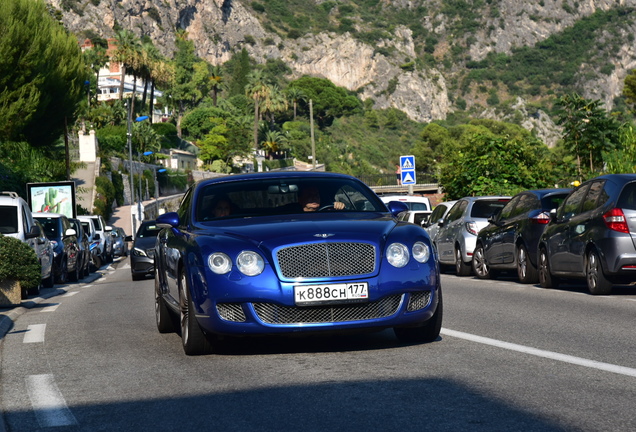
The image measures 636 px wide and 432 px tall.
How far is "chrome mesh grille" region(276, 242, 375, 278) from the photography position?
25.3 ft

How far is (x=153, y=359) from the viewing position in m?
8.30

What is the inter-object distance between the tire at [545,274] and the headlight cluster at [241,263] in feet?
29.3

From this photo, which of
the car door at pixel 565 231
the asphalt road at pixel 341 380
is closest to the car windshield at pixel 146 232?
the car door at pixel 565 231

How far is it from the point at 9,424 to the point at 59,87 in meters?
44.4

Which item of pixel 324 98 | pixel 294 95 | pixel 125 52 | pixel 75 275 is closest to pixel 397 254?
pixel 75 275

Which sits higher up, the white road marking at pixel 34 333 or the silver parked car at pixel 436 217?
the silver parked car at pixel 436 217

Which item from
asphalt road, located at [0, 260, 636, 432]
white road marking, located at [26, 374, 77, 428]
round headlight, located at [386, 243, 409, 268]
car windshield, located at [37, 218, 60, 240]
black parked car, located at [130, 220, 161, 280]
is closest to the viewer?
asphalt road, located at [0, 260, 636, 432]

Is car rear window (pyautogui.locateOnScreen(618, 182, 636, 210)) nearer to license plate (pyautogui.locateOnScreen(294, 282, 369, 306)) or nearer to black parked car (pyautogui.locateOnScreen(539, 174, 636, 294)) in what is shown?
black parked car (pyautogui.locateOnScreen(539, 174, 636, 294))

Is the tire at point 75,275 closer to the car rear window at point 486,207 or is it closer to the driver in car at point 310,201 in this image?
the car rear window at point 486,207

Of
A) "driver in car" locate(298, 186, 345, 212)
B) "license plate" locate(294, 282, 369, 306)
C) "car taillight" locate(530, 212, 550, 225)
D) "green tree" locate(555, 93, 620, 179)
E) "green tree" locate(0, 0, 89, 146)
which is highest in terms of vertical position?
"green tree" locate(0, 0, 89, 146)

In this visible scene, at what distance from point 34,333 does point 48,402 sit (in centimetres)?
513

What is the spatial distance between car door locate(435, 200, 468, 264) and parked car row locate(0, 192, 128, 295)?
27.3 feet

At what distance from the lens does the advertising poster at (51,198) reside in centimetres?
3766

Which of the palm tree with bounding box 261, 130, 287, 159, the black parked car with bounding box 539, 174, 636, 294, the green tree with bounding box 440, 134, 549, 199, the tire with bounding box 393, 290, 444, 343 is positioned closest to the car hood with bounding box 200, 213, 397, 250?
the tire with bounding box 393, 290, 444, 343
